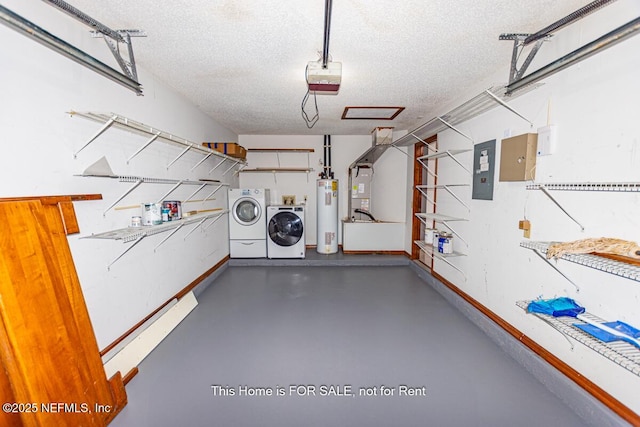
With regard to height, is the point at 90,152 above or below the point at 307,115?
below

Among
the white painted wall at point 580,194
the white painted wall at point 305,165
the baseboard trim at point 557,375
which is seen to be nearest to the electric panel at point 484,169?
the white painted wall at point 580,194

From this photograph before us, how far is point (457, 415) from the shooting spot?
1626 millimetres

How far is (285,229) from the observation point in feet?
15.9

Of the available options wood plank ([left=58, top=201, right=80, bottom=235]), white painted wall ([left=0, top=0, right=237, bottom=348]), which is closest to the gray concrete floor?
white painted wall ([left=0, top=0, right=237, bottom=348])

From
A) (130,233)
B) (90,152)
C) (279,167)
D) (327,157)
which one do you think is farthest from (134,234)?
(327,157)

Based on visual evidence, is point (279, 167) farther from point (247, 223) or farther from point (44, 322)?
point (44, 322)

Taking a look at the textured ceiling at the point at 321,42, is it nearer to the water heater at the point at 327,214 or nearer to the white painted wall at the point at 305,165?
the water heater at the point at 327,214

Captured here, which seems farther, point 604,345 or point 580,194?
point 580,194

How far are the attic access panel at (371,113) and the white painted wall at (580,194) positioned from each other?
4.66 ft

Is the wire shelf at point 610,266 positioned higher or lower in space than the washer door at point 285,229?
higher

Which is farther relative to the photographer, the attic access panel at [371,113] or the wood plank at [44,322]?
the attic access panel at [371,113]

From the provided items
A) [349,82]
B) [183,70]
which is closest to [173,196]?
[183,70]

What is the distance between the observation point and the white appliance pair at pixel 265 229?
4.80 metres

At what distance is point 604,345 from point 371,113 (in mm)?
3396
